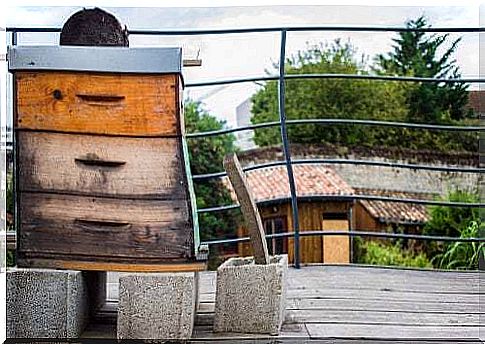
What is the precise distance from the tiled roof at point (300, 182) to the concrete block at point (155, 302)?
2.29m

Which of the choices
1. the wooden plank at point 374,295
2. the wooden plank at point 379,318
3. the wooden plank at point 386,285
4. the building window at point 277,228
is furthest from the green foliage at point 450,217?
the wooden plank at point 379,318

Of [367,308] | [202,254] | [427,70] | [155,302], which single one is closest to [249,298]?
[202,254]

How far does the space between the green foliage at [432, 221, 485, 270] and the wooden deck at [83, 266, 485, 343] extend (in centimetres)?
38

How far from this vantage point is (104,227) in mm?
2125

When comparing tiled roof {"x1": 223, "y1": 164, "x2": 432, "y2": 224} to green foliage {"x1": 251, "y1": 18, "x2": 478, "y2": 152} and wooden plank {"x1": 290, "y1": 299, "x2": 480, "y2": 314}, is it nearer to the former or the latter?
green foliage {"x1": 251, "y1": 18, "x2": 478, "y2": 152}

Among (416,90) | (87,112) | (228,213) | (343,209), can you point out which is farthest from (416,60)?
(87,112)

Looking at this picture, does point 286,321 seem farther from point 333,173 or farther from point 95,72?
point 333,173

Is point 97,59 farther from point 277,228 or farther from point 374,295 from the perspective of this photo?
point 277,228

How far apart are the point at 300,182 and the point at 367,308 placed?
6.92 feet

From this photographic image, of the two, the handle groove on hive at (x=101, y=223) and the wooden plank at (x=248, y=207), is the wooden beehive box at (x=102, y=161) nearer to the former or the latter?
the handle groove on hive at (x=101, y=223)

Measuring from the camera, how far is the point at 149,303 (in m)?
2.02

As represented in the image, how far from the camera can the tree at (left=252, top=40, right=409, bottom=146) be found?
433 cm

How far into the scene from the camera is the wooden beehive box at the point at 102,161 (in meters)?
2.09

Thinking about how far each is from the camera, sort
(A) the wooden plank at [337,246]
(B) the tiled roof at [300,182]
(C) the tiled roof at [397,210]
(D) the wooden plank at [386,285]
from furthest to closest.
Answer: (C) the tiled roof at [397,210], (B) the tiled roof at [300,182], (A) the wooden plank at [337,246], (D) the wooden plank at [386,285]
